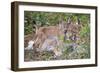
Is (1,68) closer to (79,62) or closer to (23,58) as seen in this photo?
(23,58)

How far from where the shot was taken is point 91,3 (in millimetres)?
2223

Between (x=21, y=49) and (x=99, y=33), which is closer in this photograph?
(x=21, y=49)

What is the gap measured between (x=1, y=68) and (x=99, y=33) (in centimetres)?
98

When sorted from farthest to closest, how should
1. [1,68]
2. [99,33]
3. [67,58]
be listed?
[99,33] → [67,58] → [1,68]

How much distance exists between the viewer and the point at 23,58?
6.37ft

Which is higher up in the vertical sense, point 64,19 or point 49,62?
point 64,19

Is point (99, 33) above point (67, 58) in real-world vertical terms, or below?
above

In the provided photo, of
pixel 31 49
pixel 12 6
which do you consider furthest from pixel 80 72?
pixel 12 6

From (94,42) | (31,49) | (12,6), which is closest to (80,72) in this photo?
(94,42)

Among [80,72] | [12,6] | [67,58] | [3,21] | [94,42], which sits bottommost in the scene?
[80,72]

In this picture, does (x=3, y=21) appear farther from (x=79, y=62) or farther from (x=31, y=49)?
(x=79, y=62)

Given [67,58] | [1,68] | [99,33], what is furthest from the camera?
[99,33]

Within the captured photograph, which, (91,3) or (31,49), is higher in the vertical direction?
(91,3)

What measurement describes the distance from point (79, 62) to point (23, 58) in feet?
1.75
